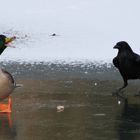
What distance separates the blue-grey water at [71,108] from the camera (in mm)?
9367

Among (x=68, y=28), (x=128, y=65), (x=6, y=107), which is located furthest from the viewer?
(x=68, y=28)

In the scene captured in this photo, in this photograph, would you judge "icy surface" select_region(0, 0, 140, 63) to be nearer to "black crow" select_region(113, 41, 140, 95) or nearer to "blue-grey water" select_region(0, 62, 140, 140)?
"blue-grey water" select_region(0, 62, 140, 140)

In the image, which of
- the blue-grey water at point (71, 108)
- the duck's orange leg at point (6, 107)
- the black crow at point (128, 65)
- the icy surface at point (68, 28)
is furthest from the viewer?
the icy surface at point (68, 28)

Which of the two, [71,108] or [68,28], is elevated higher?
[71,108]

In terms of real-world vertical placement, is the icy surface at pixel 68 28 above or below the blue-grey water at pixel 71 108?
below

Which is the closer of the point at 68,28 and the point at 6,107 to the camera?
the point at 6,107

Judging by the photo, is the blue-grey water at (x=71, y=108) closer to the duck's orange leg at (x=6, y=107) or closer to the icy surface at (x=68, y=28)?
the duck's orange leg at (x=6, y=107)

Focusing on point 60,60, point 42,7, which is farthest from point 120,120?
point 42,7

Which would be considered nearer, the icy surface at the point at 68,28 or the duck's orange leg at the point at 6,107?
the duck's orange leg at the point at 6,107

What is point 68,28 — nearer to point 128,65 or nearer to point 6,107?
point 128,65

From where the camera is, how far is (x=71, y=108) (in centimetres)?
1139

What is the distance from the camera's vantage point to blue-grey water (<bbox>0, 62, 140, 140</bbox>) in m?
9.37

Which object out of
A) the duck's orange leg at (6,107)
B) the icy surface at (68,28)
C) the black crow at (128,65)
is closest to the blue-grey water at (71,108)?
the duck's orange leg at (6,107)

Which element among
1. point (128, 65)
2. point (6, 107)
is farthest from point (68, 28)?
point (6, 107)
